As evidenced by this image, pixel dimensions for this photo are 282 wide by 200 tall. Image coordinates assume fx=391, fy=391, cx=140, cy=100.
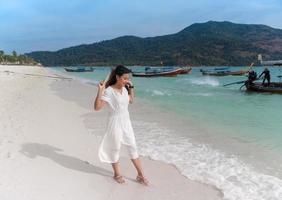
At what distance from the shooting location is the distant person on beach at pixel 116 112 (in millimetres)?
5402

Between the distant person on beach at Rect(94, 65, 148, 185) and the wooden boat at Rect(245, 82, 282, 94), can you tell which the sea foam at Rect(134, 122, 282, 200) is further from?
the wooden boat at Rect(245, 82, 282, 94)

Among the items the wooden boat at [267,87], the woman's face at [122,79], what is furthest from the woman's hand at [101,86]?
the wooden boat at [267,87]

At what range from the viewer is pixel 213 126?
39.1 feet

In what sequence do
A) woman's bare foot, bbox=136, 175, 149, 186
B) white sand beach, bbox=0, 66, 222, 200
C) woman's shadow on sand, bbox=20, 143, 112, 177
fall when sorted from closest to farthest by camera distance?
white sand beach, bbox=0, 66, 222, 200 < woman's bare foot, bbox=136, 175, 149, 186 < woman's shadow on sand, bbox=20, 143, 112, 177

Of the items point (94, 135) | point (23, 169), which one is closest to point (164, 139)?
point (94, 135)

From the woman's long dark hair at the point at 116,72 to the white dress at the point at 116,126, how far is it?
97mm

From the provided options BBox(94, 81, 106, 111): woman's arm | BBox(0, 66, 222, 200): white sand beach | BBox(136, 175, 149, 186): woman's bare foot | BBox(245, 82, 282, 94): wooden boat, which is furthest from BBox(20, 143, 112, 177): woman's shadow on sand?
BBox(245, 82, 282, 94): wooden boat

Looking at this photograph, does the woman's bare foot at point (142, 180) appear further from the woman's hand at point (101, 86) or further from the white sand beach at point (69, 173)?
the woman's hand at point (101, 86)

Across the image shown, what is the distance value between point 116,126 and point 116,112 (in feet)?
0.64

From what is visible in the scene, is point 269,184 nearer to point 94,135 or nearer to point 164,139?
point 164,139

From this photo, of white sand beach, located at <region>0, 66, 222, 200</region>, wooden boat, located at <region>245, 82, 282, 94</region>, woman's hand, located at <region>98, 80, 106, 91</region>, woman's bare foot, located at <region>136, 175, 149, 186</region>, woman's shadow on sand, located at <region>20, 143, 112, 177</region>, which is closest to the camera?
white sand beach, located at <region>0, 66, 222, 200</region>

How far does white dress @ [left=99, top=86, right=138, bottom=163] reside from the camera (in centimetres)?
542

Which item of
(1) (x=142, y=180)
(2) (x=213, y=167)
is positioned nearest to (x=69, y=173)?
(1) (x=142, y=180)

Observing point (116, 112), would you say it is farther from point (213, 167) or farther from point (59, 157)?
point (213, 167)
